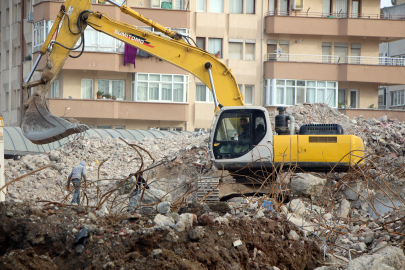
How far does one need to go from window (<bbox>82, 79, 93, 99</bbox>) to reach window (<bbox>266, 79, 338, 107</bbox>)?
1038 cm

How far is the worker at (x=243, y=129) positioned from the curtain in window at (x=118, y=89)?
1859 centimetres

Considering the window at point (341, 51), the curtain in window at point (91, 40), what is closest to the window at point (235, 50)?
the window at point (341, 51)

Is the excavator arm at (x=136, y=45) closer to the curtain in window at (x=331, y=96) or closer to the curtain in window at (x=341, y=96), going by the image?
the curtain in window at (x=331, y=96)

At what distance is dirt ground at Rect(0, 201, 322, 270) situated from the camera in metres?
4.91

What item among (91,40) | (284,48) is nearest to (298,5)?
(284,48)

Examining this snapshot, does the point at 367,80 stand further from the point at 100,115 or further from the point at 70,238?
the point at 70,238

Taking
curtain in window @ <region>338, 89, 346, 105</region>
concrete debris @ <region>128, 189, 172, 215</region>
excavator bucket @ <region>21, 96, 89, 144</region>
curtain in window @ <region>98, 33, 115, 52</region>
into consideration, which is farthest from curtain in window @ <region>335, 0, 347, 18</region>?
concrete debris @ <region>128, 189, 172, 215</region>

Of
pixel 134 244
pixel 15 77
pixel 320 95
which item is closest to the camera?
pixel 134 244

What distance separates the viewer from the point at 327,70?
29.3 m

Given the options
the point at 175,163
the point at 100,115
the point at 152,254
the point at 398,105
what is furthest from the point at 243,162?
the point at 398,105

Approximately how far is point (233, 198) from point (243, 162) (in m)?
0.99

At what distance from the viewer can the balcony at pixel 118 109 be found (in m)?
26.7

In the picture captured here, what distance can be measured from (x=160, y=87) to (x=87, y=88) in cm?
423

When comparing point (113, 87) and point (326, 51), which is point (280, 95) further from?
point (113, 87)
